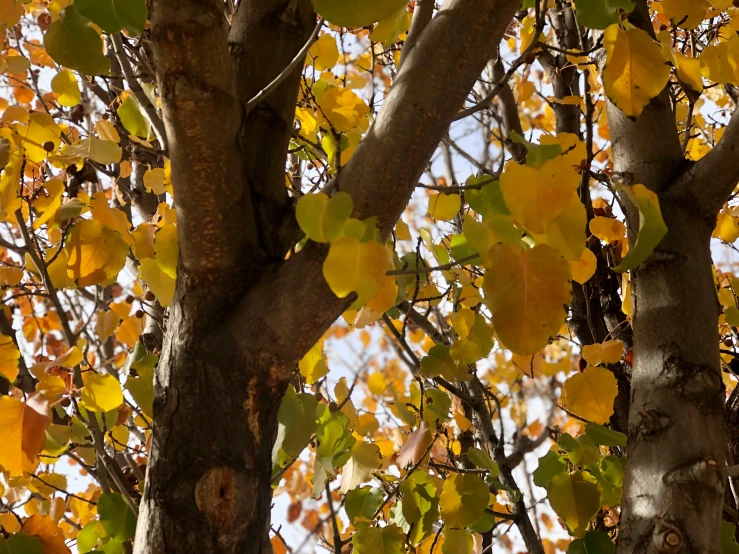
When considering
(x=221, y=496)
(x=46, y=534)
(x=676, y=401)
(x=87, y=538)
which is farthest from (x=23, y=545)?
(x=676, y=401)

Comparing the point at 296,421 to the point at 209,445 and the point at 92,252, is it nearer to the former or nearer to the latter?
the point at 209,445

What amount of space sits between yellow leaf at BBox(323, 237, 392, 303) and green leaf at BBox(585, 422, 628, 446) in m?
0.44

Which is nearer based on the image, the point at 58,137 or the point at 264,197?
the point at 264,197

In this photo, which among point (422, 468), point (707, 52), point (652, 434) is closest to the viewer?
point (652, 434)

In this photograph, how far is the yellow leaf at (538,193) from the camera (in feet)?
1.94

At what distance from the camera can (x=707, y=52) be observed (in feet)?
2.96

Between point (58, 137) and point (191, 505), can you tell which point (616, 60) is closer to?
point (191, 505)

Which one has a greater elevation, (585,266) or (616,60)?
(616,60)

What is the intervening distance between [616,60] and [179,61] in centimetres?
51

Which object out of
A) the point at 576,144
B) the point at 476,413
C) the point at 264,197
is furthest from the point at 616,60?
the point at 476,413

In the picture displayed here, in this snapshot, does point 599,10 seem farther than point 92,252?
No

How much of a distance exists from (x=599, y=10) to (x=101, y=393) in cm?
76

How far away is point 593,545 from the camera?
0.83m

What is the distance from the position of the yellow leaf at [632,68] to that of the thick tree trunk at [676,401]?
25cm
